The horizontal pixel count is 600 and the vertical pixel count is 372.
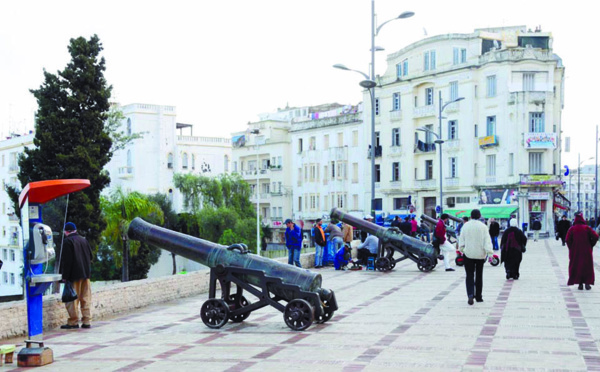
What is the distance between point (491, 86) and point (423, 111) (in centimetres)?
677

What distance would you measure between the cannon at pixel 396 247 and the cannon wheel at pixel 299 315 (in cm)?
1085

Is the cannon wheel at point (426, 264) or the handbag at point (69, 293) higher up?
the handbag at point (69, 293)

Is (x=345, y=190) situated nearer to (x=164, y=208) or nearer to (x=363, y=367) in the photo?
(x=164, y=208)

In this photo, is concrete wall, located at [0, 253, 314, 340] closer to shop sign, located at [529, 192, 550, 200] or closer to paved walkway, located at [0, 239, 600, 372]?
paved walkway, located at [0, 239, 600, 372]

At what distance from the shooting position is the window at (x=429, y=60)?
204ft

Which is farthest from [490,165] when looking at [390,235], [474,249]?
[474,249]

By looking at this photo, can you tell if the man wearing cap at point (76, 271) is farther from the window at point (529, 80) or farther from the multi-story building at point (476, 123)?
the window at point (529, 80)

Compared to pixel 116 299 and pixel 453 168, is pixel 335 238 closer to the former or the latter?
pixel 116 299

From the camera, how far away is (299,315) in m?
11.5

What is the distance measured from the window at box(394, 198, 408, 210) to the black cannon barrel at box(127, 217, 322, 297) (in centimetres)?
5291

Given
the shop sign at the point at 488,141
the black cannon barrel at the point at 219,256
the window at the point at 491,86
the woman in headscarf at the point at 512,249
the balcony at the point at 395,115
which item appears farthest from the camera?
the balcony at the point at 395,115

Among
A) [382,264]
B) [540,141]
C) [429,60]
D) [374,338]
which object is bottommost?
[382,264]

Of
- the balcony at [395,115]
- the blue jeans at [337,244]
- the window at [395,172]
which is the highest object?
the balcony at [395,115]

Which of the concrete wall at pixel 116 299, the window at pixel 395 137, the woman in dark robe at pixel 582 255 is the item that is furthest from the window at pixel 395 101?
the concrete wall at pixel 116 299
